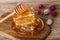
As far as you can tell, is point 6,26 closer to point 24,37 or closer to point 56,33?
point 24,37

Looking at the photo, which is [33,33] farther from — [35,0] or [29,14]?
[35,0]

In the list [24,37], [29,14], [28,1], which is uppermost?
[28,1]

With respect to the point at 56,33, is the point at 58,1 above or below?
above

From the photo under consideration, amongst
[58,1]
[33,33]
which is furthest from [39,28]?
[58,1]

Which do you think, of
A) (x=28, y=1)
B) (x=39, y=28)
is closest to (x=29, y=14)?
(x=39, y=28)

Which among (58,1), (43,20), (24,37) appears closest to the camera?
(24,37)

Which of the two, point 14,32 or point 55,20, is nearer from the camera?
point 14,32

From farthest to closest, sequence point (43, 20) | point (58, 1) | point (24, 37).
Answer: point (58, 1)
point (43, 20)
point (24, 37)

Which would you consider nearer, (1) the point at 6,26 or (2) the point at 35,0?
(1) the point at 6,26

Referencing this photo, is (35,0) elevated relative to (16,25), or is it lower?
elevated
